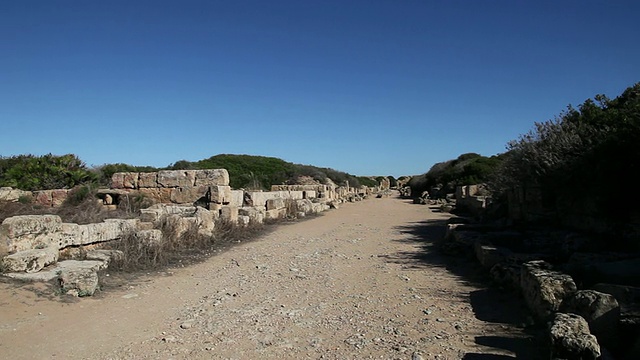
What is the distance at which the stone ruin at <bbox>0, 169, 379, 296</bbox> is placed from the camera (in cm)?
596

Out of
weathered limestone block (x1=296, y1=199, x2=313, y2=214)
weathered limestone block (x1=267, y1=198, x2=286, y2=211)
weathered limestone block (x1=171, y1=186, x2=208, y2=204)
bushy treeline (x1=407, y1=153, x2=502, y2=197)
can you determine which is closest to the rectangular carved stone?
weathered limestone block (x1=171, y1=186, x2=208, y2=204)

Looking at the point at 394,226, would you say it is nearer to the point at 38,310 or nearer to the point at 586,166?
the point at 586,166

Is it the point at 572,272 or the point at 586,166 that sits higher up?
the point at 586,166

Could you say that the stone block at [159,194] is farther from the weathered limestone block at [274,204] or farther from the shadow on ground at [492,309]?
the shadow on ground at [492,309]

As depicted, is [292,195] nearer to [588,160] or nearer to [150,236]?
[150,236]

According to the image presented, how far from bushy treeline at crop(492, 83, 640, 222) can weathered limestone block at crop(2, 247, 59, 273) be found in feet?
29.4

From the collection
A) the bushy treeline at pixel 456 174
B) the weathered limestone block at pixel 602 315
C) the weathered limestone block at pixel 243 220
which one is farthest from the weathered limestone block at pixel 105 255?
the bushy treeline at pixel 456 174

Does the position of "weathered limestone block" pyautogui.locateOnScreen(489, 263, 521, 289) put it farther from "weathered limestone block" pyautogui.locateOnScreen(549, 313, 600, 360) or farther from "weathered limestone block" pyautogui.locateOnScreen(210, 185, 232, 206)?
"weathered limestone block" pyautogui.locateOnScreen(210, 185, 232, 206)

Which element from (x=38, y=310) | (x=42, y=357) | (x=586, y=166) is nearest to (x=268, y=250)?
(x=38, y=310)

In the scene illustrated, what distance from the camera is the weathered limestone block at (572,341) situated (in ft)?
10.0

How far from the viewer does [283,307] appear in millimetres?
5402

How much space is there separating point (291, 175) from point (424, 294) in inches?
1274

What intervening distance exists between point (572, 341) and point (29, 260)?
6449 mm

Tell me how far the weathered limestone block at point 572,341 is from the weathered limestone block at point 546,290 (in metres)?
1.04
